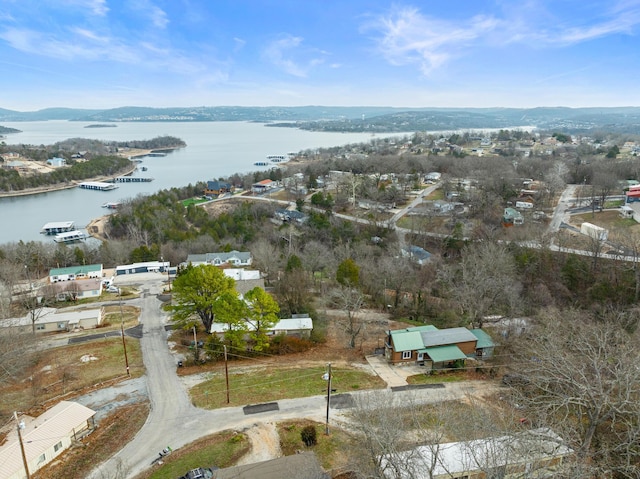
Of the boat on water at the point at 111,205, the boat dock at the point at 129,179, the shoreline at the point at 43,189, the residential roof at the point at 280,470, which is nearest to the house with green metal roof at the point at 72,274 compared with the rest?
the residential roof at the point at 280,470

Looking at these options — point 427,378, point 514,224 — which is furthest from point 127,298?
point 514,224

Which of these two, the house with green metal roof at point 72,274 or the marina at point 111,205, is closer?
the house with green metal roof at point 72,274

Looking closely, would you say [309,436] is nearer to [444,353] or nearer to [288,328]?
[444,353]

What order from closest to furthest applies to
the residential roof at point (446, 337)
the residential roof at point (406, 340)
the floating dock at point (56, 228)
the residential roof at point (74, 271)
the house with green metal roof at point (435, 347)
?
the house with green metal roof at point (435, 347) → the residential roof at point (406, 340) → the residential roof at point (446, 337) → the residential roof at point (74, 271) → the floating dock at point (56, 228)

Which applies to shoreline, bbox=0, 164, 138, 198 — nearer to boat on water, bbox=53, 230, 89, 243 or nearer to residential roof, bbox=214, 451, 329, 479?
boat on water, bbox=53, 230, 89, 243

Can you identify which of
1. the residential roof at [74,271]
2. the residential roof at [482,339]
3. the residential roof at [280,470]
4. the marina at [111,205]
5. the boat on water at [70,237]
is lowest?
the boat on water at [70,237]

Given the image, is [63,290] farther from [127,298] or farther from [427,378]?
[427,378]

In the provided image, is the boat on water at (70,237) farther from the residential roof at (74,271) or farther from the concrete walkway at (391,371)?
the concrete walkway at (391,371)
